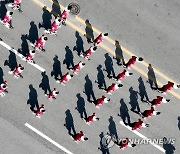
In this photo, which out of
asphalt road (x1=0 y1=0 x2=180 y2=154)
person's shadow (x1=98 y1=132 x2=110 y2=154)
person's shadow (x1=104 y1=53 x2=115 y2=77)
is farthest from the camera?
person's shadow (x1=104 y1=53 x2=115 y2=77)

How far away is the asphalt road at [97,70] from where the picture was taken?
23672 millimetres

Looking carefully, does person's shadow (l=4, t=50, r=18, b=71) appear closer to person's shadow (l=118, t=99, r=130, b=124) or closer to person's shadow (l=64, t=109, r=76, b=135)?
person's shadow (l=64, t=109, r=76, b=135)

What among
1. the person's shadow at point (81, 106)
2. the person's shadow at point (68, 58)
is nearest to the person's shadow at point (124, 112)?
the person's shadow at point (81, 106)

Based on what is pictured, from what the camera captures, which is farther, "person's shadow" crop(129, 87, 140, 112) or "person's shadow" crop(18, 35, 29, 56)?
"person's shadow" crop(129, 87, 140, 112)

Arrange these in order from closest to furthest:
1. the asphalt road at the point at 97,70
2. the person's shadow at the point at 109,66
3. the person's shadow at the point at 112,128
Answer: the asphalt road at the point at 97,70
the person's shadow at the point at 112,128
the person's shadow at the point at 109,66

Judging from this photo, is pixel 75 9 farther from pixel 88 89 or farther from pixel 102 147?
Answer: pixel 102 147

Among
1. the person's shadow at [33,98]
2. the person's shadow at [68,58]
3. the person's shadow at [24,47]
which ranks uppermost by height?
the person's shadow at [68,58]

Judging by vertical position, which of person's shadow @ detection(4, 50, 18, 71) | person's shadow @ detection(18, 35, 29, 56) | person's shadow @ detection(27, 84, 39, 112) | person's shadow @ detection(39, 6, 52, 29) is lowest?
person's shadow @ detection(27, 84, 39, 112)

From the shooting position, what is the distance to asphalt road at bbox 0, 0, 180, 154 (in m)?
23.7

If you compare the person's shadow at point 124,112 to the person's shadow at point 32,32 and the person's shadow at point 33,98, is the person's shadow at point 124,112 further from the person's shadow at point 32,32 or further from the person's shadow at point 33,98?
the person's shadow at point 32,32

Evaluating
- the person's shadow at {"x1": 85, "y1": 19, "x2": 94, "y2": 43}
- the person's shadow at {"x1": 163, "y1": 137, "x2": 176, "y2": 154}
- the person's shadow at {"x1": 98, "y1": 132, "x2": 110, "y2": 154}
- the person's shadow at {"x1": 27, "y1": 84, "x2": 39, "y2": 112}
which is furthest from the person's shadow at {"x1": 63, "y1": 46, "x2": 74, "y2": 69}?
the person's shadow at {"x1": 163, "y1": 137, "x2": 176, "y2": 154}

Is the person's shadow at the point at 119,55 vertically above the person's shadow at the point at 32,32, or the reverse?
the person's shadow at the point at 119,55

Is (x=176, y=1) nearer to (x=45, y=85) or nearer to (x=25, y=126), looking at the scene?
(x=45, y=85)

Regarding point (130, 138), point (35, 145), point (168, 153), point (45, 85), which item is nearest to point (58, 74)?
point (45, 85)
